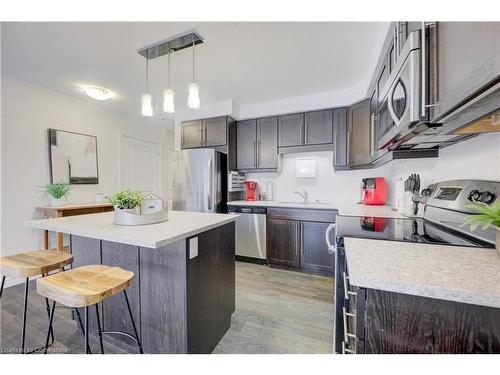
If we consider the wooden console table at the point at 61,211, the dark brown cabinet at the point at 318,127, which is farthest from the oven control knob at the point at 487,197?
the wooden console table at the point at 61,211

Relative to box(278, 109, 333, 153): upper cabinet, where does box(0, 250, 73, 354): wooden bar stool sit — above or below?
below

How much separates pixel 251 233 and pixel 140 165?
9.04ft

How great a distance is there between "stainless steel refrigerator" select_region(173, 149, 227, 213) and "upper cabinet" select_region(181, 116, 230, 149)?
29 cm

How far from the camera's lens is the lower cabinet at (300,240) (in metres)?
2.62

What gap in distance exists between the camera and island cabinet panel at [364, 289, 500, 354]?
1.86 feet

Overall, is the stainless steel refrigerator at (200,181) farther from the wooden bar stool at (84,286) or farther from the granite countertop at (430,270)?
the granite countertop at (430,270)

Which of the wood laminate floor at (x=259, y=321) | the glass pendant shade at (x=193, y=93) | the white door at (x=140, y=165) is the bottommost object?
the wood laminate floor at (x=259, y=321)

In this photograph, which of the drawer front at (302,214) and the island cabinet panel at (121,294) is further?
the drawer front at (302,214)

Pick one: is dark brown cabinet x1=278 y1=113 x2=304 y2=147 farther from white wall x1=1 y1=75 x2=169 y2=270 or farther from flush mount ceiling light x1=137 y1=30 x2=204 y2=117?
white wall x1=1 y1=75 x2=169 y2=270

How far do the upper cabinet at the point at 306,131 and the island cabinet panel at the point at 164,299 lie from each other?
7.84ft

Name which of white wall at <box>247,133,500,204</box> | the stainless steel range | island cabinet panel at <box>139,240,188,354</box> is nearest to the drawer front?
white wall at <box>247,133,500,204</box>

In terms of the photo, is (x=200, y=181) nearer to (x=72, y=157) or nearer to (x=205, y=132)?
(x=205, y=132)

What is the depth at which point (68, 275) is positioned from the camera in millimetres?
1086
